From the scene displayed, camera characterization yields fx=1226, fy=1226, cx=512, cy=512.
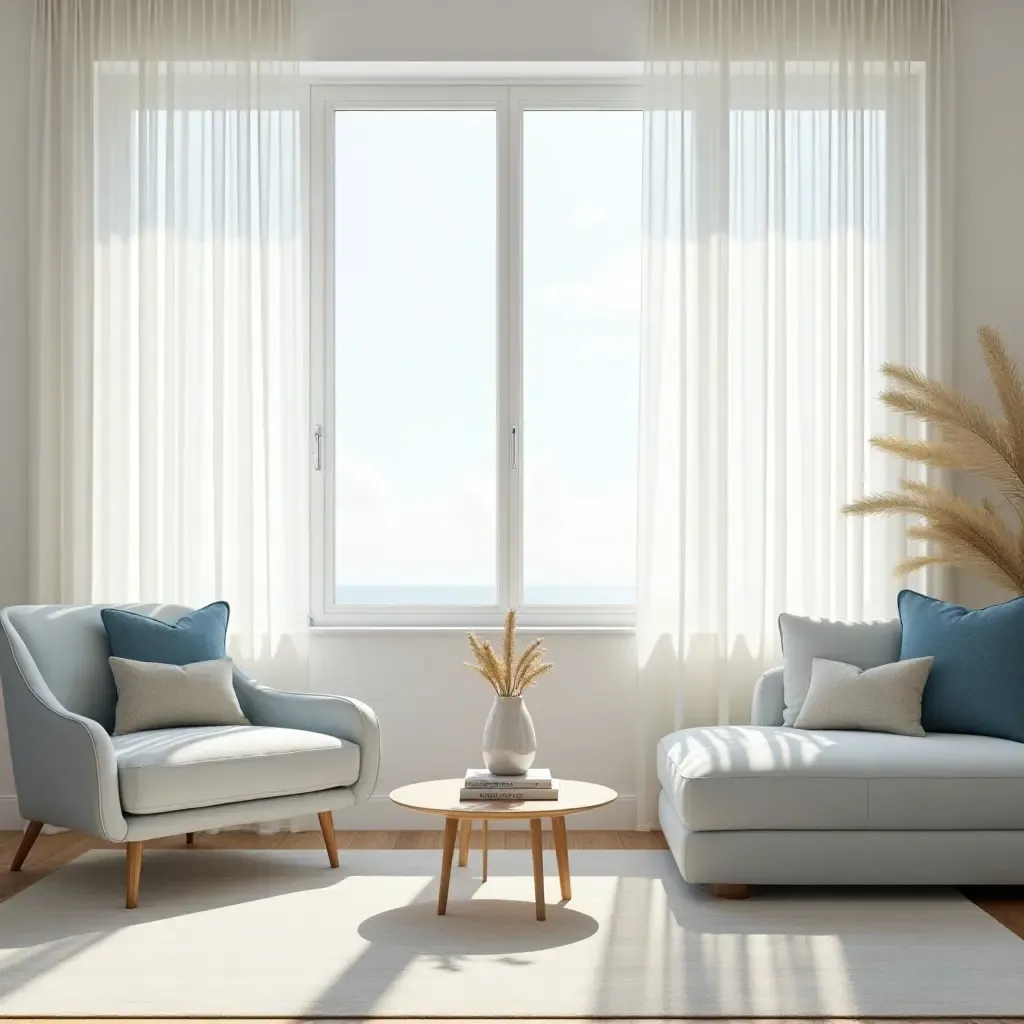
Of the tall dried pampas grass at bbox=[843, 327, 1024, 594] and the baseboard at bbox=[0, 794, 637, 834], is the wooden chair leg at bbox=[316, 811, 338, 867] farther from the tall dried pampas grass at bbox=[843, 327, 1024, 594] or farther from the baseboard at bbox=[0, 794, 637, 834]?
the tall dried pampas grass at bbox=[843, 327, 1024, 594]

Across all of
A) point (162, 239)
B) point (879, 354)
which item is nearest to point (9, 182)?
point (162, 239)

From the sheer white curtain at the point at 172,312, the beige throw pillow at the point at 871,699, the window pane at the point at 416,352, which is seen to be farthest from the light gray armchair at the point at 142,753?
the beige throw pillow at the point at 871,699

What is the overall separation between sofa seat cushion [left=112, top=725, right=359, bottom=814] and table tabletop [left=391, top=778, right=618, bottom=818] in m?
0.39

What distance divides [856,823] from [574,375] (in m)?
2.16

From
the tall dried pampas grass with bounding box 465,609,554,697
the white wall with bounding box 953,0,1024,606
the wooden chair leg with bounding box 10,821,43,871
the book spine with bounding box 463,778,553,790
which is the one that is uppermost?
the white wall with bounding box 953,0,1024,606

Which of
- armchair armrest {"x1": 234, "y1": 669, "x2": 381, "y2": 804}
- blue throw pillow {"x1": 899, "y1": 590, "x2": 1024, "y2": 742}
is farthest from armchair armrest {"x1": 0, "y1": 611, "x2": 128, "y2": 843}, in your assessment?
blue throw pillow {"x1": 899, "y1": 590, "x2": 1024, "y2": 742}

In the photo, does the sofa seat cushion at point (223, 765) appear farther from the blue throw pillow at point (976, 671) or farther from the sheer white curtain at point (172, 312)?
the blue throw pillow at point (976, 671)

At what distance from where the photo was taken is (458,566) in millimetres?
4965

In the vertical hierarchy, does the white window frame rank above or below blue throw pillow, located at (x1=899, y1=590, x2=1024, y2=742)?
above

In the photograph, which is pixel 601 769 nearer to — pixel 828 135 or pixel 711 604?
pixel 711 604

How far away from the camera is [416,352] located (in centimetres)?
499

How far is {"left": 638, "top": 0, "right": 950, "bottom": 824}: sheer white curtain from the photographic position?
15.4 ft

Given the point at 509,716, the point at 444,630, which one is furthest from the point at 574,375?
the point at 509,716

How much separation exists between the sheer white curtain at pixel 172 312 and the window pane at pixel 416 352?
1.00 ft
